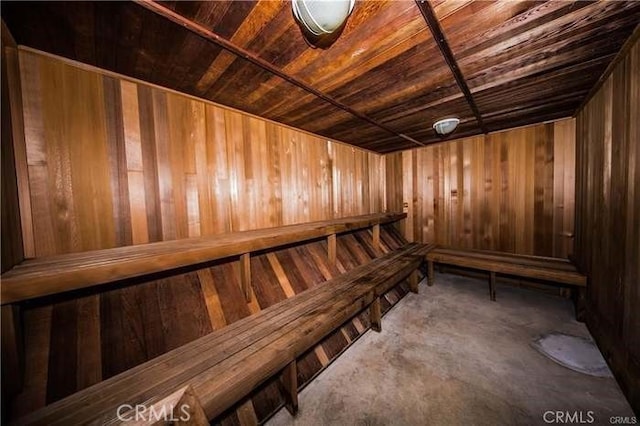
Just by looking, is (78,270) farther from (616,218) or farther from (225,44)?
(616,218)

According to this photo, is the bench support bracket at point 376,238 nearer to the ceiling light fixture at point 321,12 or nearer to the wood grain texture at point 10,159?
the ceiling light fixture at point 321,12

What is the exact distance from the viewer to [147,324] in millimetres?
1690

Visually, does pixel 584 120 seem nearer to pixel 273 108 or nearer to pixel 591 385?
pixel 591 385

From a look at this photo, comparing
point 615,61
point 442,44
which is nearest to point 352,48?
point 442,44

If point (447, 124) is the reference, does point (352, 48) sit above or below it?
above

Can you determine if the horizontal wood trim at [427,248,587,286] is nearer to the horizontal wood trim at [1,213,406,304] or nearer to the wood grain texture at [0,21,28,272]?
the horizontal wood trim at [1,213,406,304]

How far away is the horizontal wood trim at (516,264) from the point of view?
9.63 feet

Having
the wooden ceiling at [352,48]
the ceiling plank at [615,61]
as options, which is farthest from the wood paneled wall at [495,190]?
the wooden ceiling at [352,48]

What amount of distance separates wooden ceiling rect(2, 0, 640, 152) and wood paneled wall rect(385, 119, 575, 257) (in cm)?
114

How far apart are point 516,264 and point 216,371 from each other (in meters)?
4.32

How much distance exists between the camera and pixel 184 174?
221 centimetres

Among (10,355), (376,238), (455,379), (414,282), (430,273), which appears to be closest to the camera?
(10,355)

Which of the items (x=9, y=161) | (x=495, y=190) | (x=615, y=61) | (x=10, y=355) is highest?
(x=615, y=61)

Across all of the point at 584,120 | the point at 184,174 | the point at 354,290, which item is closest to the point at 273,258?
the point at 354,290
